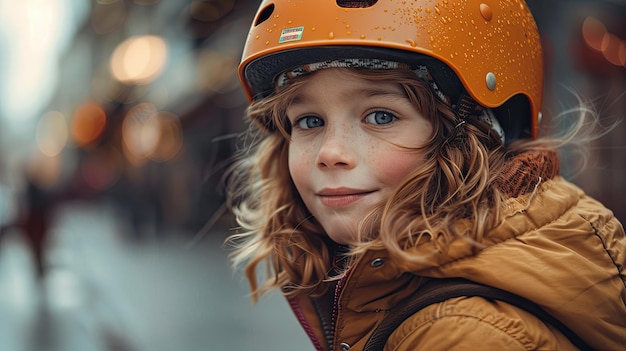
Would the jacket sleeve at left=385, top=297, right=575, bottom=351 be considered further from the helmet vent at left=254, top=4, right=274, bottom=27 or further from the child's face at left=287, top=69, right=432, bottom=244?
the helmet vent at left=254, top=4, right=274, bottom=27

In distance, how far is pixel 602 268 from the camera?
5.61 feet

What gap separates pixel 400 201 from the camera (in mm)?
1889

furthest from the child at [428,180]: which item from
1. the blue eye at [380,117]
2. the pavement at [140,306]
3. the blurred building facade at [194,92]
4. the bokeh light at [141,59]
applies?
the bokeh light at [141,59]

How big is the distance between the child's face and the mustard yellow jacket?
0.67 ft

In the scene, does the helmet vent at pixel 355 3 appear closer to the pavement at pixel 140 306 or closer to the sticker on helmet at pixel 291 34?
the sticker on helmet at pixel 291 34

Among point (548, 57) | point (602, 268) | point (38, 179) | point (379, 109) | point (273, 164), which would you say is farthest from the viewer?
point (38, 179)

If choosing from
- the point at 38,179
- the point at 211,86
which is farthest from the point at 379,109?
the point at 211,86

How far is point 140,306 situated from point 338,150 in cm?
690

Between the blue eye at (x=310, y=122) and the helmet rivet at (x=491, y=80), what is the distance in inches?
18.9

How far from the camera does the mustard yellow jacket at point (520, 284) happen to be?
1.53 meters

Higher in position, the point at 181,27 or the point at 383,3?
the point at 383,3

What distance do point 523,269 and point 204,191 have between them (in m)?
13.8

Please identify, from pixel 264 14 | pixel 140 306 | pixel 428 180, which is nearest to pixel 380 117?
pixel 428 180

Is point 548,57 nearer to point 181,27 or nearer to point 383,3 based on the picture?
point 383,3
